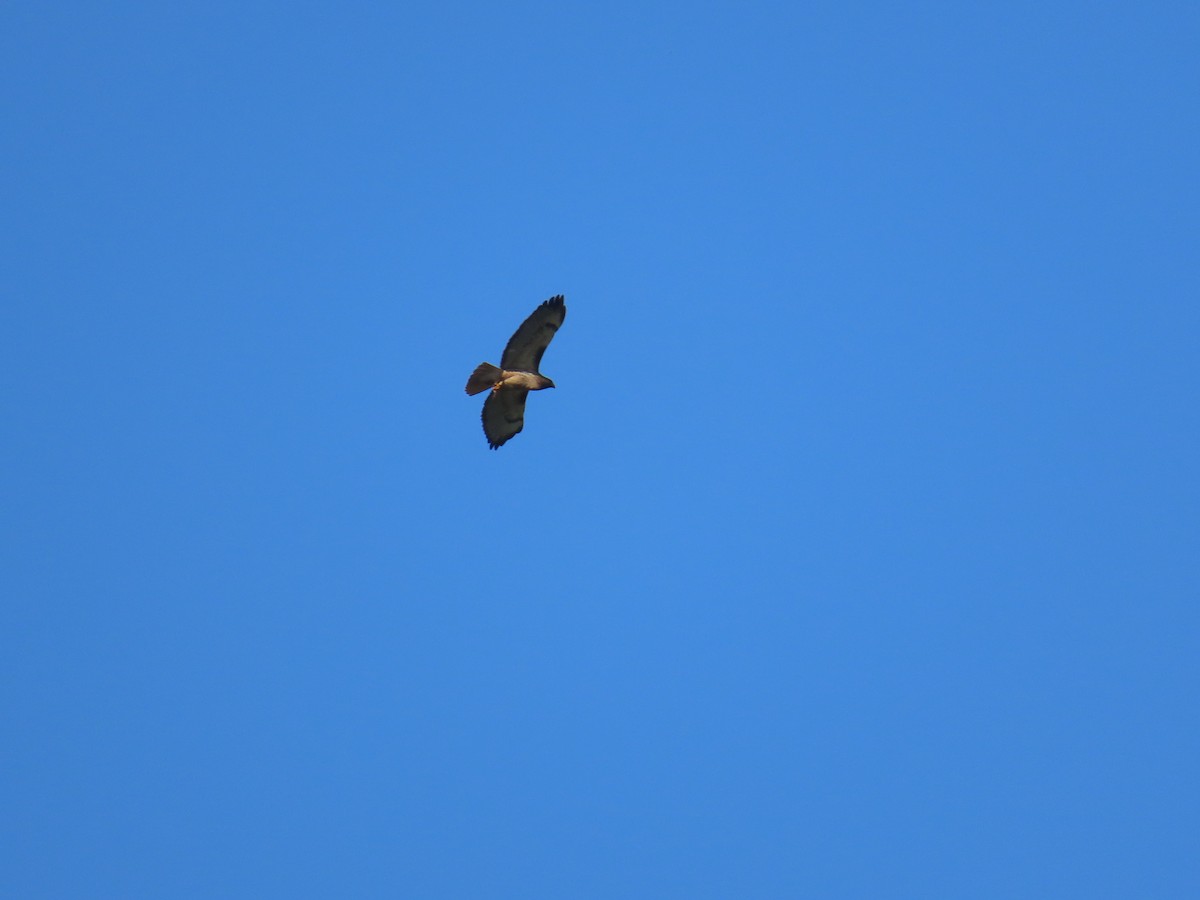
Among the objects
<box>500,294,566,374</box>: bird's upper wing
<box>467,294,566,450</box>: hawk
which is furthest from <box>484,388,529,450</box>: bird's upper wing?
<box>500,294,566,374</box>: bird's upper wing

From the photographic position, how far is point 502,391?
19547mm

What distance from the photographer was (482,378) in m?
19.0

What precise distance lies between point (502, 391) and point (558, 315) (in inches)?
57.5

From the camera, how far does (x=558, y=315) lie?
1950 cm

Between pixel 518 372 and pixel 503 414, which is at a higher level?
pixel 518 372

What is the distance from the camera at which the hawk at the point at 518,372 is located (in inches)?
763

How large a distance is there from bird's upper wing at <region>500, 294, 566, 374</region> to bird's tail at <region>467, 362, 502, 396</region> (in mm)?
485

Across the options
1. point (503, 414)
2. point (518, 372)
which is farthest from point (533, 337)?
point (503, 414)

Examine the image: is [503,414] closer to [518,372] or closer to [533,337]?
[518,372]

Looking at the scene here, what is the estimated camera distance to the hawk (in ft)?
63.6

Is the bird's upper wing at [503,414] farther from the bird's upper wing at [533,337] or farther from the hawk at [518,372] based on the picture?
the bird's upper wing at [533,337]

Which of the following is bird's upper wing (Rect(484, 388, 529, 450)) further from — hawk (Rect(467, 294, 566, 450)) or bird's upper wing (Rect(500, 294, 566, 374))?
bird's upper wing (Rect(500, 294, 566, 374))

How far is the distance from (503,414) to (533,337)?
1.32 metres

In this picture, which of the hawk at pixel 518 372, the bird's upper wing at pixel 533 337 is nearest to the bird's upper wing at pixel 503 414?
the hawk at pixel 518 372
